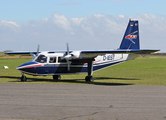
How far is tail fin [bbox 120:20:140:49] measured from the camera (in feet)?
100

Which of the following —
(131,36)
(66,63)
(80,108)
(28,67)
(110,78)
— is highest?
(131,36)

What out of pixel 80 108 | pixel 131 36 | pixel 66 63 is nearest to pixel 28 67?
pixel 66 63

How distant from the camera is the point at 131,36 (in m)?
30.6

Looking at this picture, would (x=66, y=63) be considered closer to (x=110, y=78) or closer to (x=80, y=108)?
(x=110, y=78)

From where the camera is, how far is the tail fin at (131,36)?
3056 cm

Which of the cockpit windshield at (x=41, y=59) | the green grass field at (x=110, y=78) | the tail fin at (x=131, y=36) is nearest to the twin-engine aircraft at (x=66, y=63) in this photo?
the cockpit windshield at (x=41, y=59)

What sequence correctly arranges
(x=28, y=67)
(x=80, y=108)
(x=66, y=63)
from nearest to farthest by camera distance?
(x=80, y=108) < (x=28, y=67) < (x=66, y=63)

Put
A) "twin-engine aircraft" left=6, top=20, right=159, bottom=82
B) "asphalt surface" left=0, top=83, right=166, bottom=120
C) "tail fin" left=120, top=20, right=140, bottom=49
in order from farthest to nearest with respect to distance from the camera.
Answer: "tail fin" left=120, top=20, right=140, bottom=49, "twin-engine aircraft" left=6, top=20, right=159, bottom=82, "asphalt surface" left=0, top=83, right=166, bottom=120

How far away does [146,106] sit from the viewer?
1250cm

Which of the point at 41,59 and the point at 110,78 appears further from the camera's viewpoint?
the point at 110,78

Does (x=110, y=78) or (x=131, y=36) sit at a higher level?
(x=131, y=36)

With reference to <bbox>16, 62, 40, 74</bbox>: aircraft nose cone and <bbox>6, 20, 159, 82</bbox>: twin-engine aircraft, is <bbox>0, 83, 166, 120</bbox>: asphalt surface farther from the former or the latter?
<bbox>6, 20, 159, 82</bbox>: twin-engine aircraft

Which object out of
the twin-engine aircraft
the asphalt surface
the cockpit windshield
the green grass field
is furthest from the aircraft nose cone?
the asphalt surface

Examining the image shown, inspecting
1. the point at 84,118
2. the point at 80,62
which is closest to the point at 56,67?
the point at 80,62
